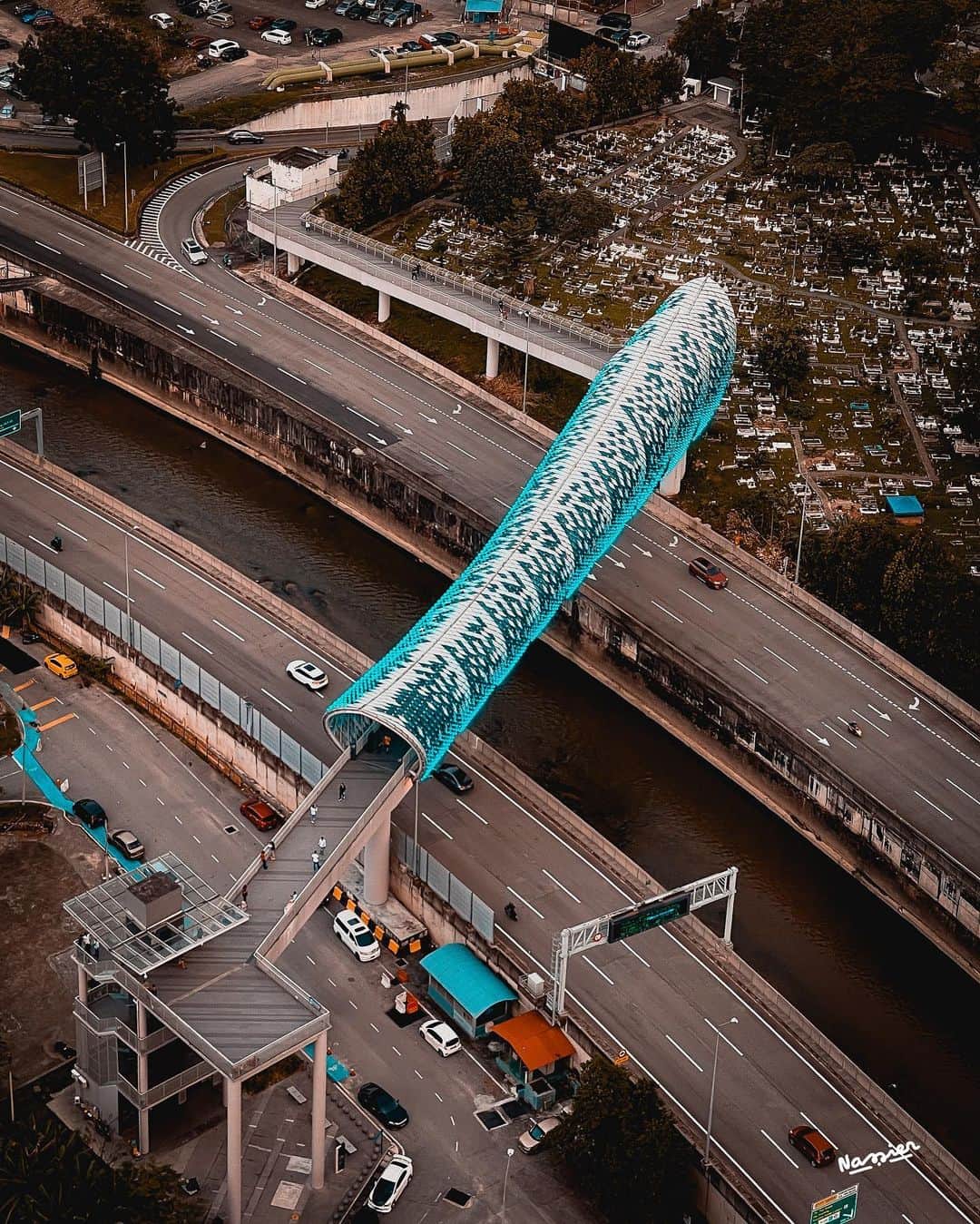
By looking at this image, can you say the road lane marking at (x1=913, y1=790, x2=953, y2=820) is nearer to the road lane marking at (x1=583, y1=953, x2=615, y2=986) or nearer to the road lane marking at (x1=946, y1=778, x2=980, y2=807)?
the road lane marking at (x1=946, y1=778, x2=980, y2=807)

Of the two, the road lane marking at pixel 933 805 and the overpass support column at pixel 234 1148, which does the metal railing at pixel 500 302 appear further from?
the overpass support column at pixel 234 1148

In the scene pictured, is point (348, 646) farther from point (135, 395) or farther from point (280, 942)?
point (135, 395)

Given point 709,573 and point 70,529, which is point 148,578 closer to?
point 70,529

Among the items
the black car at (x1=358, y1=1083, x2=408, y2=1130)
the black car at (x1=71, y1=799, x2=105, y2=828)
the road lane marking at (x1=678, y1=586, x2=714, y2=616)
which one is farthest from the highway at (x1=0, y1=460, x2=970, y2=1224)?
the road lane marking at (x1=678, y1=586, x2=714, y2=616)

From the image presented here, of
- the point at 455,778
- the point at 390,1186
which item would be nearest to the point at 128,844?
the point at 455,778

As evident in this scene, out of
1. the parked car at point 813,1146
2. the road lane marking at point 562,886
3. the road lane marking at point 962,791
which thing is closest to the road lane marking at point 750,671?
the road lane marking at point 962,791
